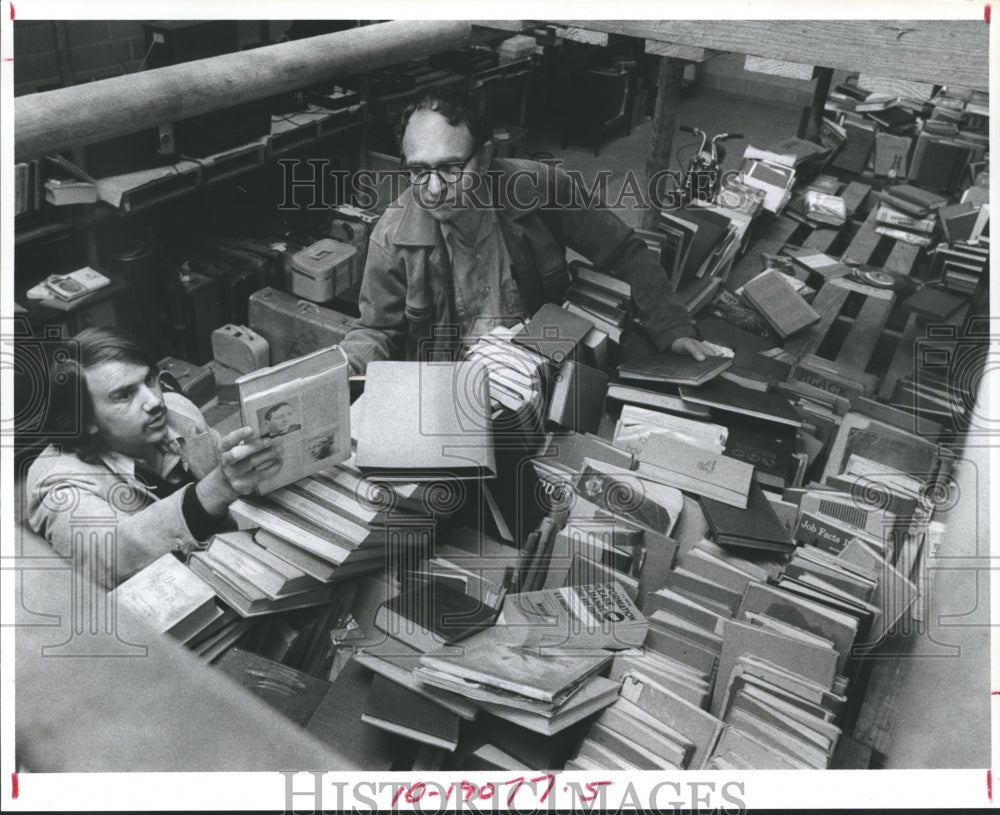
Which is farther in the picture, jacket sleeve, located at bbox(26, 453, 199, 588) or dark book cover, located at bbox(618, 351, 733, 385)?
dark book cover, located at bbox(618, 351, 733, 385)

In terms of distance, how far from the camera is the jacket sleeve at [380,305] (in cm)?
302

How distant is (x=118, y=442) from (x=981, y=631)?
7.45 ft

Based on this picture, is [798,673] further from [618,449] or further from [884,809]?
[618,449]

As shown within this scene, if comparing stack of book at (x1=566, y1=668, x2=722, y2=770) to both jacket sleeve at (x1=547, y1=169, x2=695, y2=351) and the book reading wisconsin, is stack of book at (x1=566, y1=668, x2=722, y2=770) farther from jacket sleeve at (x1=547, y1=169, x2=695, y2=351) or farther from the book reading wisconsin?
jacket sleeve at (x1=547, y1=169, x2=695, y2=351)

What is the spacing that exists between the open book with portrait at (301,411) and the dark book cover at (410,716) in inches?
23.3

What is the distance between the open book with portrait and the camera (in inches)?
76.0

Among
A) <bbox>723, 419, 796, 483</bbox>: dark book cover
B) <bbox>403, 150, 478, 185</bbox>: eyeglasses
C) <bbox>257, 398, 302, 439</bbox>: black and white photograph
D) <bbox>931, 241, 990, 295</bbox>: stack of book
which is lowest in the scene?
<bbox>723, 419, 796, 483</bbox>: dark book cover

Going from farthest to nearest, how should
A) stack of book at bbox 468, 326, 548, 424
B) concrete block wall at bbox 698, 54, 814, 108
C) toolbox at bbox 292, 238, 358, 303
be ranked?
concrete block wall at bbox 698, 54, 814, 108, toolbox at bbox 292, 238, 358, 303, stack of book at bbox 468, 326, 548, 424

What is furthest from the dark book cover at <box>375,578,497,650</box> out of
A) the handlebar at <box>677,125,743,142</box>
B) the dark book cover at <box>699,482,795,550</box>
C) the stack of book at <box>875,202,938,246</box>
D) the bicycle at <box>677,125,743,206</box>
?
the handlebar at <box>677,125,743,142</box>

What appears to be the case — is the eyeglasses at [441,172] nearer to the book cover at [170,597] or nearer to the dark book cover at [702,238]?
the book cover at [170,597]

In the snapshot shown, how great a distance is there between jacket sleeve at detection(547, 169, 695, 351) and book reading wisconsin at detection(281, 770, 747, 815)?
1.81 meters

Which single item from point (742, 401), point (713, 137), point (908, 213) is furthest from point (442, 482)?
point (713, 137)

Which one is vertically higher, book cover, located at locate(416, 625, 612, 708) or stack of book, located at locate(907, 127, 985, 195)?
stack of book, located at locate(907, 127, 985, 195)

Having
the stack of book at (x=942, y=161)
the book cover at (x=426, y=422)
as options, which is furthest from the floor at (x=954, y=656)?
the stack of book at (x=942, y=161)
